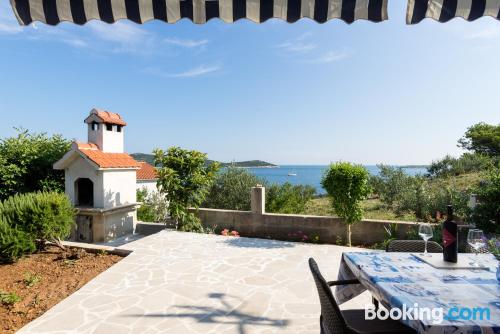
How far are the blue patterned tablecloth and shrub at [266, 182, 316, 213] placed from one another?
7.71 meters

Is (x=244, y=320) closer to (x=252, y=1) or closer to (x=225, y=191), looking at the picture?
(x=252, y=1)

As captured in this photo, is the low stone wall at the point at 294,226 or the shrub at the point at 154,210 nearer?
the low stone wall at the point at 294,226

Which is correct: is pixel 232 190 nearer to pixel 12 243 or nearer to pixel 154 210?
pixel 154 210

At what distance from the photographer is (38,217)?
5910mm

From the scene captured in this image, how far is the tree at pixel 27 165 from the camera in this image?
28.4 feet

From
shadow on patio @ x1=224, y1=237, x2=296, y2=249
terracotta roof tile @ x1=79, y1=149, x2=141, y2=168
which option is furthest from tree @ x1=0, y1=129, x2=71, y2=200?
shadow on patio @ x1=224, y1=237, x2=296, y2=249

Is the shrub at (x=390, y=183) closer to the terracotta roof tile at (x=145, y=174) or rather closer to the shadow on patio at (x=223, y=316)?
the shadow on patio at (x=223, y=316)

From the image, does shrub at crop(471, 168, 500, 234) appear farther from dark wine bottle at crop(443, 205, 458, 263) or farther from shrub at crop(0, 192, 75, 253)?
shrub at crop(0, 192, 75, 253)

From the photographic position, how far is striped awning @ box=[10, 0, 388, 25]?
93.1 inches

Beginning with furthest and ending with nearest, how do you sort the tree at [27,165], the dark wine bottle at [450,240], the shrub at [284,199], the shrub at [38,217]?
1. the shrub at [284,199]
2. the tree at [27,165]
3. the shrub at [38,217]
4. the dark wine bottle at [450,240]

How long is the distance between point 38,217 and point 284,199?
749cm

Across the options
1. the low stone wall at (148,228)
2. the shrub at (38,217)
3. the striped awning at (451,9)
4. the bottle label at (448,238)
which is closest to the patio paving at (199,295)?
the shrub at (38,217)

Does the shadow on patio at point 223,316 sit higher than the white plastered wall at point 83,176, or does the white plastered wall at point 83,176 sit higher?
the white plastered wall at point 83,176

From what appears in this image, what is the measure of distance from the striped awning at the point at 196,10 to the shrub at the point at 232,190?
361 inches
